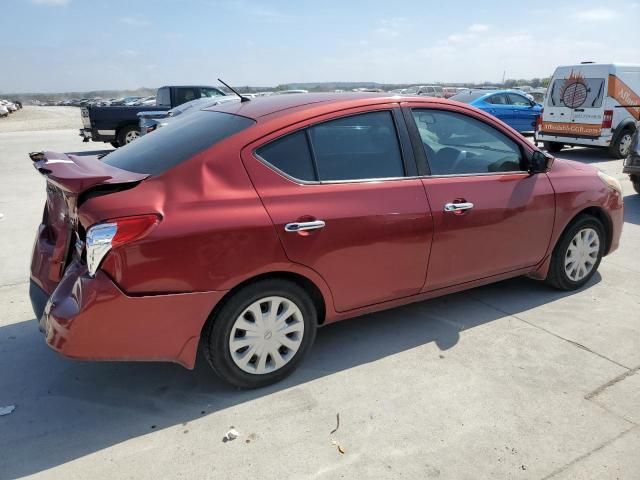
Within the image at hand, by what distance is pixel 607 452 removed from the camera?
256cm

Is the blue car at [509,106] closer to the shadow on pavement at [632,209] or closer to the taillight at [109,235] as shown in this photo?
the shadow on pavement at [632,209]

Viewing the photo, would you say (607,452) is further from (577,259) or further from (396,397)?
(577,259)

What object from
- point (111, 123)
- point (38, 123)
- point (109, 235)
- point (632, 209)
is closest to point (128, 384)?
point (109, 235)

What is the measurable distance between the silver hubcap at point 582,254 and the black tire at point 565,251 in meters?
0.03

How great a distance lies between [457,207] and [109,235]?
7.14ft

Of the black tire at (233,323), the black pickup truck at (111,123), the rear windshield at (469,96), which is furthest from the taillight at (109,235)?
the rear windshield at (469,96)

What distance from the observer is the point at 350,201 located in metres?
3.08

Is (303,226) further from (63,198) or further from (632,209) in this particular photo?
(632,209)

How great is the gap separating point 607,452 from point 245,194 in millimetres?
2259

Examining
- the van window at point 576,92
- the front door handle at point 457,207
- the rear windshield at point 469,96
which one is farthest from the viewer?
the rear windshield at point 469,96

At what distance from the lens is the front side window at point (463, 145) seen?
11.6 feet

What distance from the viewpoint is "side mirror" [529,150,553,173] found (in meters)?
3.91

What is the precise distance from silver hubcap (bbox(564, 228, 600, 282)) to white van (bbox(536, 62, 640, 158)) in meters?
8.63

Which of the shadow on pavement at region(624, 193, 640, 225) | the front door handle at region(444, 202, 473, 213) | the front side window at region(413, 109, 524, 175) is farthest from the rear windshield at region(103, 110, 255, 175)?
the shadow on pavement at region(624, 193, 640, 225)
